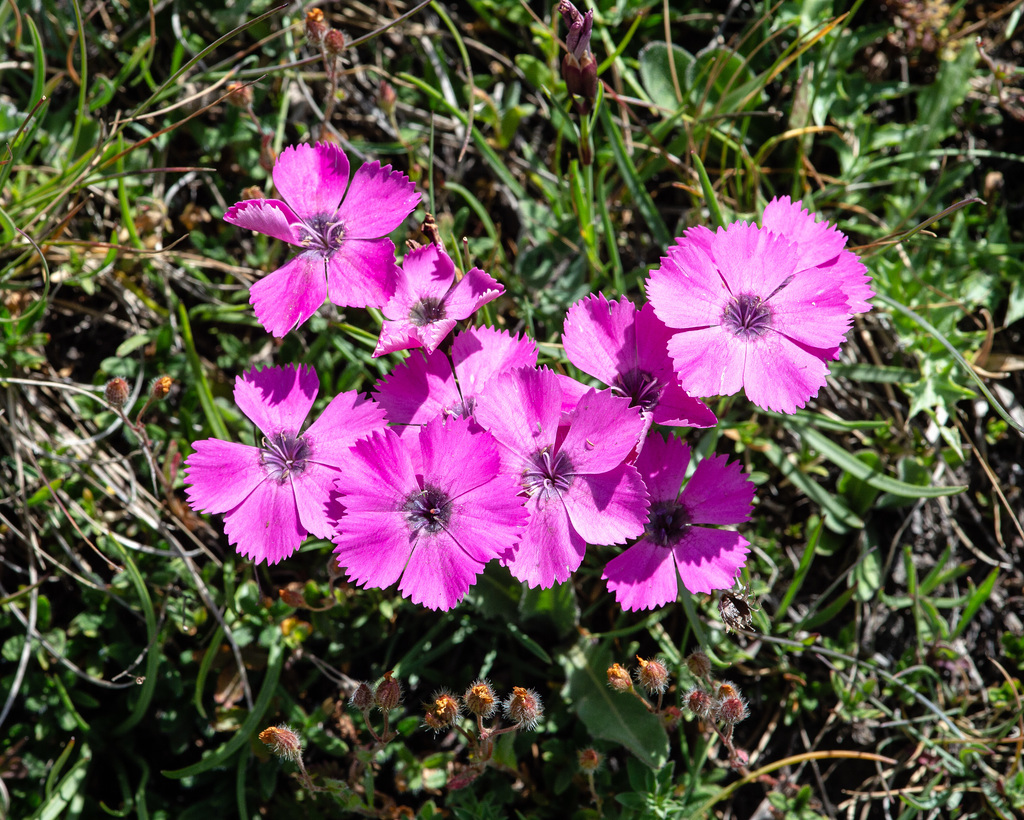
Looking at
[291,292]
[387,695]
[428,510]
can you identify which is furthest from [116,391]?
[387,695]

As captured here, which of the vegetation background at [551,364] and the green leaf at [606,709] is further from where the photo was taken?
the vegetation background at [551,364]

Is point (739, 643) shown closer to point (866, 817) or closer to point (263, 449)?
point (866, 817)

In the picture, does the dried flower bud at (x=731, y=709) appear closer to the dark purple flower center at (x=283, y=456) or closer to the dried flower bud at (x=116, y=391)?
the dark purple flower center at (x=283, y=456)

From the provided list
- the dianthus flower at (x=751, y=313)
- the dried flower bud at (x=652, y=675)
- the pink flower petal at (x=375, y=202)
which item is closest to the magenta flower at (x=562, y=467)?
the dianthus flower at (x=751, y=313)

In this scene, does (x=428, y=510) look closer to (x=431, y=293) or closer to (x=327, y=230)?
(x=431, y=293)

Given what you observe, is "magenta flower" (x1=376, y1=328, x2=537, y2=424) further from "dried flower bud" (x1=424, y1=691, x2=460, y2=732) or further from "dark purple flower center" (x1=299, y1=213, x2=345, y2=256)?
"dried flower bud" (x1=424, y1=691, x2=460, y2=732)

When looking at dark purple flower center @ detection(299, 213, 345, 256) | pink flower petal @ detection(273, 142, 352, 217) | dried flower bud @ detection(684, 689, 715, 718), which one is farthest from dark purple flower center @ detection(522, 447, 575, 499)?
pink flower petal @ detection(273, 142, 352, 217)

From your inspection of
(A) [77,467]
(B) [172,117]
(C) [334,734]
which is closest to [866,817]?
(C) [334,734]
